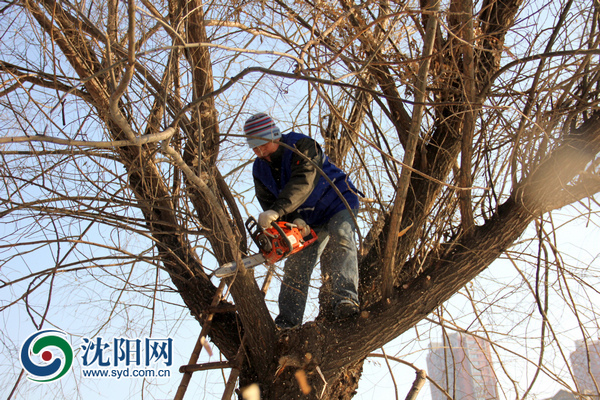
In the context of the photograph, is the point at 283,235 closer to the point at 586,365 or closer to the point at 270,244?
the point at 270,244

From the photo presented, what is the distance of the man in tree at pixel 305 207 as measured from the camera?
2963mm

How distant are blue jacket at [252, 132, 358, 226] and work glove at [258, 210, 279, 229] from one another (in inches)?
3.5

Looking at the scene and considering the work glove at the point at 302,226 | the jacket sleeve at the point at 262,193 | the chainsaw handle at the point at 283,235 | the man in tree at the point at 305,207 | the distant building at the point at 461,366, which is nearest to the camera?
the chainsaw handle at the point at 283,235

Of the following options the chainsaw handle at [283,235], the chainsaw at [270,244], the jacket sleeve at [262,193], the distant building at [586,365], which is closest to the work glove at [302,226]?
the chainsaw at [270,244]

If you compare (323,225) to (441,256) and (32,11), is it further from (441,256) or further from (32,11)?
(32,11)

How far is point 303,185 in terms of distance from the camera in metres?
2.96

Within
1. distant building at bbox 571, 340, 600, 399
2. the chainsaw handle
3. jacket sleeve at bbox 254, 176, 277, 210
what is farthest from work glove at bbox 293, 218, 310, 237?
distant building at bbox 571, 340, 600, 399

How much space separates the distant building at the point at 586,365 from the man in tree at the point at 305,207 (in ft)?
5.15

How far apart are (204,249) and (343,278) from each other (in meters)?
0.91

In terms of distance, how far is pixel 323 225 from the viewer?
3.39m

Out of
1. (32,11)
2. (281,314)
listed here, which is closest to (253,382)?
(281,314)
